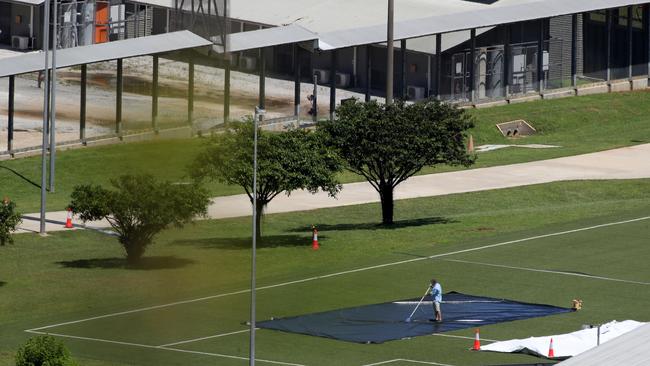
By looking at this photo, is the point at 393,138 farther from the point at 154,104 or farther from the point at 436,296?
the point at 154,104

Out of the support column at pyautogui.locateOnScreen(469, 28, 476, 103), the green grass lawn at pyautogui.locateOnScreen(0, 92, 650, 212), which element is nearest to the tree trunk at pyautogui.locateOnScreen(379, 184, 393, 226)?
the green grass lawn at pyautogui.locateOnScreen(0, 92, 650, 212)

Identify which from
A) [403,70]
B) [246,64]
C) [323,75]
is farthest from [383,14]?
[246,64]

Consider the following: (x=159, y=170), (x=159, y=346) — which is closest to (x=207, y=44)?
(x=159, y=170)

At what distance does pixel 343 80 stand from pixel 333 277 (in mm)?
45655

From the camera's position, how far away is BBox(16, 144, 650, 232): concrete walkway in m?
74.6

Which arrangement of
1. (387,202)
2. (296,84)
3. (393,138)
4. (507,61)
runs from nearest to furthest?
(393,138)
(387,202)
(296,84)
(507,61)

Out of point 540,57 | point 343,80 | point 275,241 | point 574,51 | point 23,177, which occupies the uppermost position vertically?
point 574,51

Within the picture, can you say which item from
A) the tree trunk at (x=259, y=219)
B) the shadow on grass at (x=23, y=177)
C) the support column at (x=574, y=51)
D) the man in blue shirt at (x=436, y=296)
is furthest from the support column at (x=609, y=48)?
the man in blue shirt at (x=436, y=296)

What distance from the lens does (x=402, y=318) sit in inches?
1984

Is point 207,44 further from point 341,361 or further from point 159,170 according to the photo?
point 341,361

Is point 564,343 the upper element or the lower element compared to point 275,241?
lower

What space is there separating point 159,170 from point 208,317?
38118 millimetres

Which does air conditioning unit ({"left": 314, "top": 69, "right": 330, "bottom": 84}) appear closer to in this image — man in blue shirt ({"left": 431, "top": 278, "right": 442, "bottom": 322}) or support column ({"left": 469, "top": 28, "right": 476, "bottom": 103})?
support column ({"left": 469, "top": 28, "right": 476, "bottom": 103})

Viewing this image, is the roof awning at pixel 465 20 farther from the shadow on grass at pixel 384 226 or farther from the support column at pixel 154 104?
the support column at pixel 154 104
